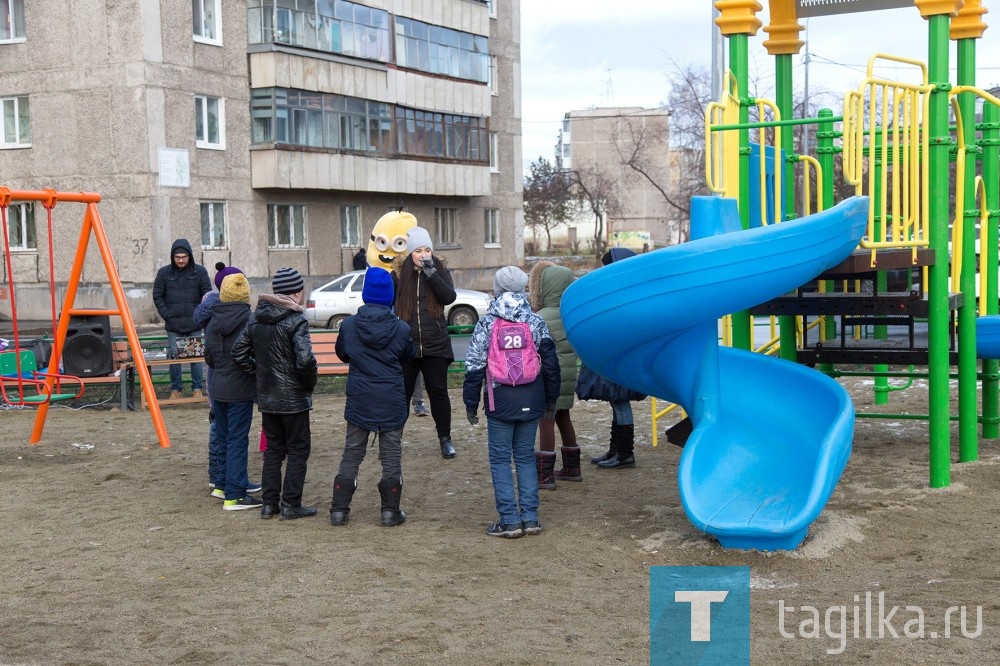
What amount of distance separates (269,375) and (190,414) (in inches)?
215

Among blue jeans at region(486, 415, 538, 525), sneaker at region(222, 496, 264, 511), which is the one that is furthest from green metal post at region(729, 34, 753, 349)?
sneaker at region(222, 496, 264, 511)

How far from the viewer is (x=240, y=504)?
7.64 m

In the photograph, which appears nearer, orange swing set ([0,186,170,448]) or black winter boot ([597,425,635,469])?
black winter boot ([597,425,635,469])

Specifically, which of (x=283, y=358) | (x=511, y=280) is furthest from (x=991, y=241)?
(x=283, y=358)

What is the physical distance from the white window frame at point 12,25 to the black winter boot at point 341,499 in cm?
2633

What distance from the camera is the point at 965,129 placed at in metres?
8.53

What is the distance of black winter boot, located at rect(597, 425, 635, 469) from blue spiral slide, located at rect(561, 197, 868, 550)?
163 centimetres

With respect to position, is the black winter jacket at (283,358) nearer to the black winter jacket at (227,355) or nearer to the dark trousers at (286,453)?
the dark trousers at (286,453)

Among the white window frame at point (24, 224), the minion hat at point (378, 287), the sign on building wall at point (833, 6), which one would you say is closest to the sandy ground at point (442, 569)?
the minion hat at point (378, 287)

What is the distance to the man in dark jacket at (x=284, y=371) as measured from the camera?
7098 millimetres

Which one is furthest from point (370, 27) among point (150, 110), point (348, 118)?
point (150, 110)

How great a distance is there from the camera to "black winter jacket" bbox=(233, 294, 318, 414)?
7086mm

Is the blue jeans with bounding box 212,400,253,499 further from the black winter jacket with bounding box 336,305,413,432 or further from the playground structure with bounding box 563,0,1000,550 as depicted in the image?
the playground structure with bounding box 563,0,1000,550

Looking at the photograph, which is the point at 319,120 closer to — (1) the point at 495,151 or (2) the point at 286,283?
(1) the point at 495,151
